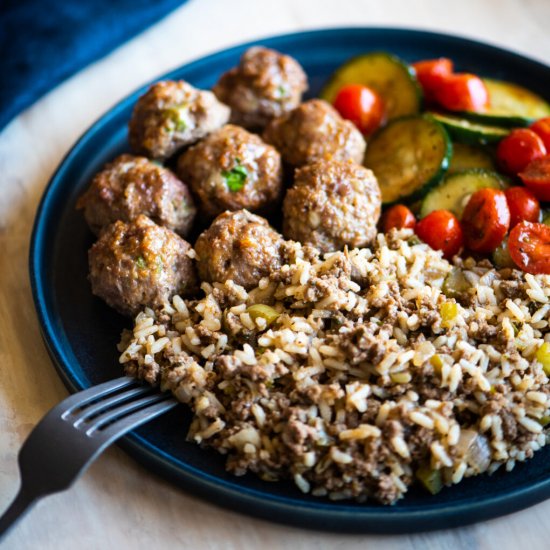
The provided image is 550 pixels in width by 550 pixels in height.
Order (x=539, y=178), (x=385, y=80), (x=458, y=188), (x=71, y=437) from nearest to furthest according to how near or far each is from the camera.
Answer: (x=71, y=437) → (x=539, y=178) → (x=458, y=188) → (x=385, y=80)

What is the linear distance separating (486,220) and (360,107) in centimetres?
147

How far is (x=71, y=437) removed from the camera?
3.25m

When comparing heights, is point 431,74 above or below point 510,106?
above

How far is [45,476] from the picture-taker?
123 inches

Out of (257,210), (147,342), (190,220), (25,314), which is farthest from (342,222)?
(25,314)

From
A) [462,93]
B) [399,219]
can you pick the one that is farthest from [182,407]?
[462,93]

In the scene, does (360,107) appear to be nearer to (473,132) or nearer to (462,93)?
(462,93)

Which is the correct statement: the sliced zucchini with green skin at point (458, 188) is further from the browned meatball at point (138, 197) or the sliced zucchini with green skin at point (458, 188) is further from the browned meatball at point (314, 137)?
the browned meatball at point (138, 197)

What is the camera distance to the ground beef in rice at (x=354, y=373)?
132 inches

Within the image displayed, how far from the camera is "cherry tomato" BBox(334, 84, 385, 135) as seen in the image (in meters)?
5.33

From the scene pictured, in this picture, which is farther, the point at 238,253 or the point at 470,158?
the point at 470,158

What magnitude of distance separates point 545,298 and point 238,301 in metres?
1.70

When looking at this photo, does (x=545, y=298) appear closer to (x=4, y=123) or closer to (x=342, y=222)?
Answer: (x=342, y=222)

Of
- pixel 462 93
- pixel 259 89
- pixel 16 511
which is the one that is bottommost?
pixel 16 511
